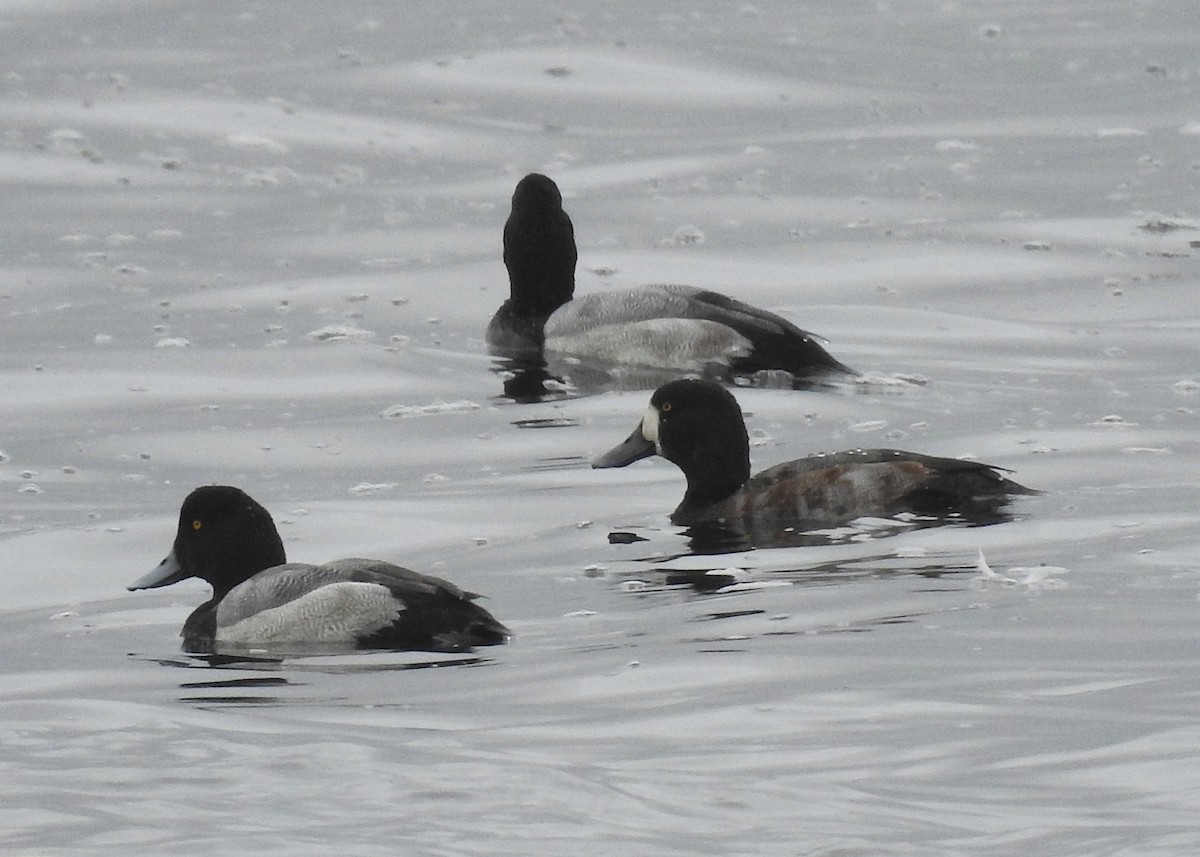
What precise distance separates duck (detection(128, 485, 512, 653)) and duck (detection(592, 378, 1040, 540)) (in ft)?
6.25

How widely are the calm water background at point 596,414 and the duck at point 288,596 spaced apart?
0.17m

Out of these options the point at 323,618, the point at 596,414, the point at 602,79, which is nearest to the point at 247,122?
the point at 602,79

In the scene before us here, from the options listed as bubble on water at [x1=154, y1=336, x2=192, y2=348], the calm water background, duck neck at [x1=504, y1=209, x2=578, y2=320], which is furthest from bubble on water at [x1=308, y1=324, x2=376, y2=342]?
duck neck at [x1=504, y1=209, x2=578, y2=320]

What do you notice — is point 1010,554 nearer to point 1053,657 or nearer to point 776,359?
point 1053,657

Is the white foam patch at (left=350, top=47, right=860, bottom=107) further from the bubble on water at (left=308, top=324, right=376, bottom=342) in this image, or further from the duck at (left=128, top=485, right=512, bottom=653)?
the duck at (left=128, top=485, right=512, bottom=653)

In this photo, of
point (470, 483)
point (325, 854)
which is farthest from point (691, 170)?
point (325, 854)

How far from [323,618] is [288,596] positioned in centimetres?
25

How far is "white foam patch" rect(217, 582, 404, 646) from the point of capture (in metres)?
8.03

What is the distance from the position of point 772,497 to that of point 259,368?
4.62m

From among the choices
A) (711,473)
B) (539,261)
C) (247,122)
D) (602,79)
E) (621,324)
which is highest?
(602,79)

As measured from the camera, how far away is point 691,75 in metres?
23.7

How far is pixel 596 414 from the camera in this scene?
12.5m

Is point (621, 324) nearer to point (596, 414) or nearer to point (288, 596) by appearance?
point (596, 414)

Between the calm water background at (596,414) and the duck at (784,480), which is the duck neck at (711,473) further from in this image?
the calm water background at (596,414)
